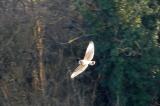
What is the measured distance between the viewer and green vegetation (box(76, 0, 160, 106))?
19.3 ft

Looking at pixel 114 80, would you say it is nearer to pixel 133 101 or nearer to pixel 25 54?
pixel 133 101

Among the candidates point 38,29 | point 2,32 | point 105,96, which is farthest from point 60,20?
point 105,96

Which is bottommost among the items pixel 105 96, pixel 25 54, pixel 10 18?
pixel 105 96

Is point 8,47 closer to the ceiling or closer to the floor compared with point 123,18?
closer to the floor

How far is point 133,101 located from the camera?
20.3 ft

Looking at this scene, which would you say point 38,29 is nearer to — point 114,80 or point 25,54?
point 25,54

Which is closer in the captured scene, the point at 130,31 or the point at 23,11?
the point at 130,31

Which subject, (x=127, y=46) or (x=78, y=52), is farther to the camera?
(x=78, y=52)

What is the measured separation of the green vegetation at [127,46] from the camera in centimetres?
589

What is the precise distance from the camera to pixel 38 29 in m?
6.20

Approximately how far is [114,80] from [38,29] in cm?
117

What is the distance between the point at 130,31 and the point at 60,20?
1.02 metres

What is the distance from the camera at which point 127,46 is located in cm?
591

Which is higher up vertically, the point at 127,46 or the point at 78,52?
the point at 127,46
